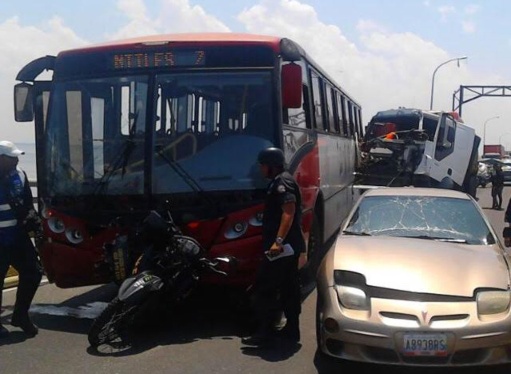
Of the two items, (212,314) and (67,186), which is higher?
(67,186)

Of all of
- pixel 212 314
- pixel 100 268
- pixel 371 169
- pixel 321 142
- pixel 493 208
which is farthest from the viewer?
pixel 493 208

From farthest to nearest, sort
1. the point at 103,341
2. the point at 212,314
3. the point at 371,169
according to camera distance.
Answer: the point at 371,169 < the point at 212,314 < the point at 103,341

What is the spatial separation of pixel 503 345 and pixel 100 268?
4.03m

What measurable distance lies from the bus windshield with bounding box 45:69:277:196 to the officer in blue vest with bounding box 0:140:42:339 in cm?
64

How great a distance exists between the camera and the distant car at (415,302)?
17.9 ft

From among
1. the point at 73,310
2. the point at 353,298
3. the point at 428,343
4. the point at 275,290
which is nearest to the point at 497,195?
the point at 73,310

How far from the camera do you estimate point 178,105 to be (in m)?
7.80

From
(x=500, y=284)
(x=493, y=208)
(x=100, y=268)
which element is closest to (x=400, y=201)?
(x=500, y=284)

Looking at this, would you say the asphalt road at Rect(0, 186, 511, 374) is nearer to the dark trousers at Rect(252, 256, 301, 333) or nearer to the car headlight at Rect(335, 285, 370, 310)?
the dark trousers at Rect(252, 256, 301, 333)

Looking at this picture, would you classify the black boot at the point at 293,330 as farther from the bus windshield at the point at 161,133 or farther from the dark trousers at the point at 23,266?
the dark trousers at the point at 23,266

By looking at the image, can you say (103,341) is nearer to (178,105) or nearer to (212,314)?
(212,314)

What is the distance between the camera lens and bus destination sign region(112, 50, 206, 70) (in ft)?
25.6

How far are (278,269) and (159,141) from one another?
193 centimetres

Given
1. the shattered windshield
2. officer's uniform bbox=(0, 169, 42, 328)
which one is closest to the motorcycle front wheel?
officer's uniform bbox=(0, 169, 42, 328)
